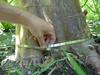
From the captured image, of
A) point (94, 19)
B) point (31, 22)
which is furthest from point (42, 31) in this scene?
point (94, 19)

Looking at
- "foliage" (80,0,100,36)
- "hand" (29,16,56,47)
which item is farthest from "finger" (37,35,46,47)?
"foliage" (80,0,100,36)

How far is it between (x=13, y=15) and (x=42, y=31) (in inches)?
5.5

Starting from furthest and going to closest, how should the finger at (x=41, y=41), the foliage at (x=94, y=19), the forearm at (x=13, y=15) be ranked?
the foliage at (x=94, y=19) → the finger at (x=41, y=41) → the forearm at (x=13, y=15)

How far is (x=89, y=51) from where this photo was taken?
4.82 ft

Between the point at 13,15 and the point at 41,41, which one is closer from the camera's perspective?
the point at 13,15

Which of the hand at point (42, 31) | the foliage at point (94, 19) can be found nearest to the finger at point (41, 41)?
the hand at point (42, 31)

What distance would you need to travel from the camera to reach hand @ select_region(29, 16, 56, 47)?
1302 mm

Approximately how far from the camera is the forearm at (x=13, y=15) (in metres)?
1.22

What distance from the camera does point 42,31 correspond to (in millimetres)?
1321

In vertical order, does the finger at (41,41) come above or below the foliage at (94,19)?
below

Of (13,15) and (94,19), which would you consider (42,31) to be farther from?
(94,19)

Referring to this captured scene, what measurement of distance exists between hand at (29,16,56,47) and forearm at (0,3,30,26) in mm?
30

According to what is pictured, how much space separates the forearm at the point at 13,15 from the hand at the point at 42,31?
30 millimetres

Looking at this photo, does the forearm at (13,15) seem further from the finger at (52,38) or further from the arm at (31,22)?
the finger at (52,38)
